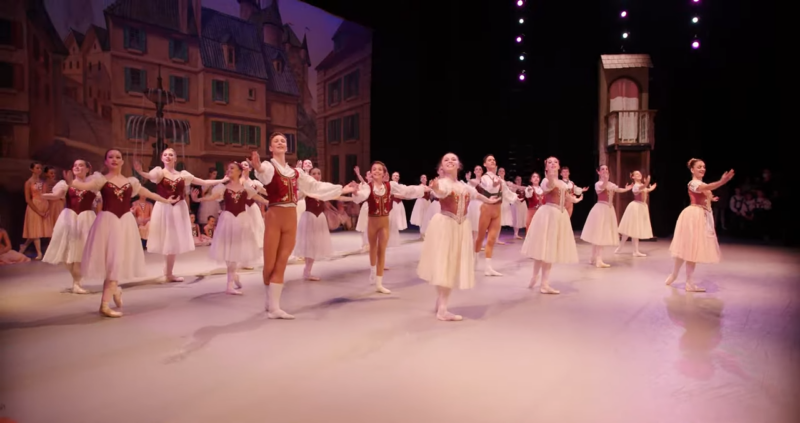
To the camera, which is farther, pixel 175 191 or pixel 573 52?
pixel 573 52

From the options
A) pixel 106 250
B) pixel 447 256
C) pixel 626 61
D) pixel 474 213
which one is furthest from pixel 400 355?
pixel 626 61

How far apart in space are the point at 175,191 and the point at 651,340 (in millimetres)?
4894

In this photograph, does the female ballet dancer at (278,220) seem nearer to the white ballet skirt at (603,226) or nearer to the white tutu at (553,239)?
the white tutu at (553,239)

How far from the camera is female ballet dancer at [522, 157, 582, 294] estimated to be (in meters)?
5.29

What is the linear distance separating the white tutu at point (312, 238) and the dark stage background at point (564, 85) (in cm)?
714

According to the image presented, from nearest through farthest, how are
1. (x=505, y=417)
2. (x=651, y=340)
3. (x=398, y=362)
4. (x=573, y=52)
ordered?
1. (x=505, y=417)
2. (x=398, y=362)
3. (x=651, y=340)
4. (x=573, y=52)

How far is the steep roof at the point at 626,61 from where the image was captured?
11922 mm

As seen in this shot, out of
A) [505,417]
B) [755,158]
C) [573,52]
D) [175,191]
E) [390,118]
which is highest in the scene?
[573,52]

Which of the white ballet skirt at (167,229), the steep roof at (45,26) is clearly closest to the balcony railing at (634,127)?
the white ballet skirt at (167,229)

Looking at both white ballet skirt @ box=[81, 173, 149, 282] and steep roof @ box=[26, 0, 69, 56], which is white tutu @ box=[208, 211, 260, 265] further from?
steep roof @ box=[26, 0, 69, 56]

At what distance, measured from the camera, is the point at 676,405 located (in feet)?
8.66

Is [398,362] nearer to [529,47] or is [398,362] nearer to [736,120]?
[529,47]

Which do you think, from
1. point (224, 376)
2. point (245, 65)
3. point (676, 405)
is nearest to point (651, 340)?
point (676, 405)

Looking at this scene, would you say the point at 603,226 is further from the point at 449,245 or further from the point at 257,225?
the point at 257,225
